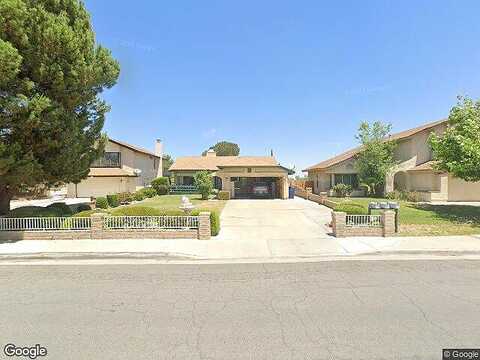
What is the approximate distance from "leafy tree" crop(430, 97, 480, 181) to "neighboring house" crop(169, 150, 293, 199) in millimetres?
13133

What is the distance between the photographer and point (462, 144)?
14867mm

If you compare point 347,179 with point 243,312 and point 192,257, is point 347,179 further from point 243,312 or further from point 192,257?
point 243,312

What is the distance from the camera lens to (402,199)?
24.8 metres

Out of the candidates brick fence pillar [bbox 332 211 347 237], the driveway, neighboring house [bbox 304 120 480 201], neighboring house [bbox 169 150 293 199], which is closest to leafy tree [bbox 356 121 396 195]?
neighboring house [bbox 304 120 480 201]

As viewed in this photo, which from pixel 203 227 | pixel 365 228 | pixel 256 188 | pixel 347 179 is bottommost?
pixel 365 228

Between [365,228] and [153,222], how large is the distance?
25.6 ft

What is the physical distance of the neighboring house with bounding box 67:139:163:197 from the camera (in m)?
30.3

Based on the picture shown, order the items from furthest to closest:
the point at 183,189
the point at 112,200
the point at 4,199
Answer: the point at 183,189 → the point at 112,200 → the point at 4,199

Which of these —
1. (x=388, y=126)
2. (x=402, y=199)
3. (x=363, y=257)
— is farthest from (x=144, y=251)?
(x=388, y=126)

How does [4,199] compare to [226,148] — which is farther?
[226,148]

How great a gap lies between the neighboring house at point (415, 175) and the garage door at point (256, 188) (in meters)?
4.73

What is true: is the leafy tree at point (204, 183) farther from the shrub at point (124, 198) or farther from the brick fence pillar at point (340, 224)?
the brick fence pillar at point (340, 224)

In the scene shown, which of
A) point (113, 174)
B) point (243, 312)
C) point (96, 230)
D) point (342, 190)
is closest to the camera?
point (243, 312)

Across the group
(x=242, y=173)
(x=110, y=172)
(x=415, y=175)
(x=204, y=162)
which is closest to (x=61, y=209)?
(x=242, y=173)
